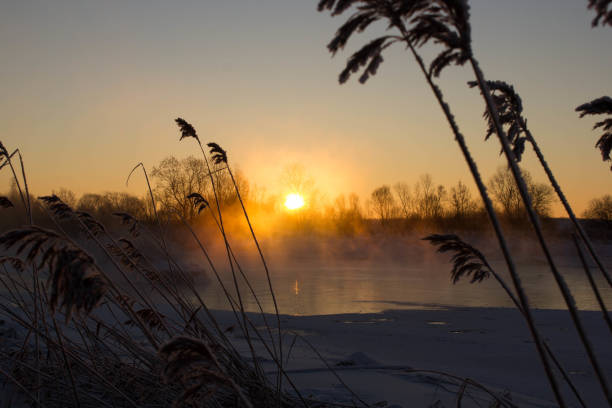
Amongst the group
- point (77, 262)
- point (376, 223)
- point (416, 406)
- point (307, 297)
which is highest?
point (376, 223)

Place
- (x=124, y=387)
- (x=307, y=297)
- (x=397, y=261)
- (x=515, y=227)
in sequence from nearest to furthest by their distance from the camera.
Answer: (x=124, y=387), (x=307, y=297), (x=397, y=261), (x=515, y=227)

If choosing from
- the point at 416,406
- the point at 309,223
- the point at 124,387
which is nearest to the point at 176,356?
the point at 124,387

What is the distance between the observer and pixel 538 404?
3500 millimetres

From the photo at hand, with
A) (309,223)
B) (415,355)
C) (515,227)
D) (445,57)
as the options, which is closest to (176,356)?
(445,57)

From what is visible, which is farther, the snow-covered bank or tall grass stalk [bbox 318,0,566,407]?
the snow-covered bank

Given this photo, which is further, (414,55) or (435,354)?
(435,354)

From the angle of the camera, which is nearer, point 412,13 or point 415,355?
point 412,13

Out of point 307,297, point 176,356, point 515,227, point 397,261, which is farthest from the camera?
point 515,227

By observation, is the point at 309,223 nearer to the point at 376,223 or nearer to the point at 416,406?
the point at 376,223

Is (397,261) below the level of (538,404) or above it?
A: above

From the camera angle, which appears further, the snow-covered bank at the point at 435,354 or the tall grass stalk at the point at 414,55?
the snow-covered bank at the point at 435,354

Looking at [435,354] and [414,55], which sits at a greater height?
[414,55]

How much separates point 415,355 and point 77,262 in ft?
16.9

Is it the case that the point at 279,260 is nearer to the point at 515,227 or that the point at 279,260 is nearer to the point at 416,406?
the point at 515,227
